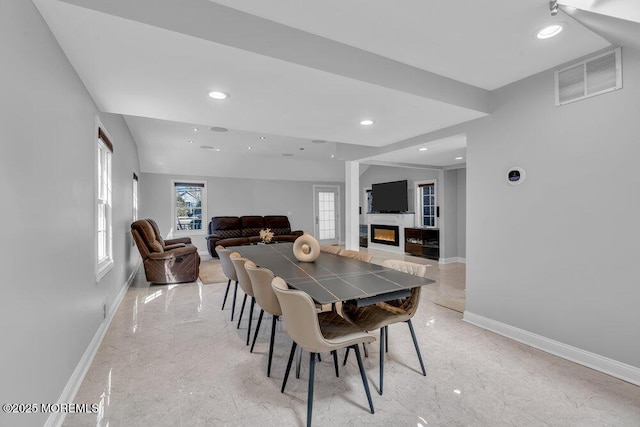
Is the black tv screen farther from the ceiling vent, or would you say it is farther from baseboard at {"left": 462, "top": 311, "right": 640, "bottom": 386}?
the ceiling vent

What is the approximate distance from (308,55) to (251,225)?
6921 mm

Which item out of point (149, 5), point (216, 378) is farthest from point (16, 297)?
point (149, 5)

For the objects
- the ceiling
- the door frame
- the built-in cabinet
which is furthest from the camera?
the door frame

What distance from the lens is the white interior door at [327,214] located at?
982cm

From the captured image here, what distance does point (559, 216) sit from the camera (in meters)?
2.53

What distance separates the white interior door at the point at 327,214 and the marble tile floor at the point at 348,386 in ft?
22.6

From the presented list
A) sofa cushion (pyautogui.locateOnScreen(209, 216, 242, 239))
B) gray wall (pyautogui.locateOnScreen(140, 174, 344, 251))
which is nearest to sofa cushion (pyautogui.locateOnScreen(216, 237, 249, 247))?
sofa cushion (pyautogui.locateOnScreen(209, 216, 242, 239))

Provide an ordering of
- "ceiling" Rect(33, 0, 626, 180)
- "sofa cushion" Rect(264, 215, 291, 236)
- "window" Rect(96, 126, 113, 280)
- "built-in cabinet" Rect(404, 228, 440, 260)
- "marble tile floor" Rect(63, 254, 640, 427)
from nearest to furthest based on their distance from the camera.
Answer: "ceiling" Rect(33, 0, 626, 180)
"marble tile floor" Rect(63, 254, 640, 427)
"window" Rect(96, 126, 113, 280)
"built-in cabinet" Rect(404, 228, 440, 260)
"sofa cushion" Rect(264, 215, 291, 236)

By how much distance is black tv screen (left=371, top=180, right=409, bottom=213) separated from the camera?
7.97 metres

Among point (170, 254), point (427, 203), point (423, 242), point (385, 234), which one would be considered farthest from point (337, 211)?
point (170, 254)

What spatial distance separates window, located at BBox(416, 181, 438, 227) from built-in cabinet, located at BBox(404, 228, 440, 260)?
0.32 meters

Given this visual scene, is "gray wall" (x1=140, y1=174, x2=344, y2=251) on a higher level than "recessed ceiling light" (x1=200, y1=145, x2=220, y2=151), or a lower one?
lower

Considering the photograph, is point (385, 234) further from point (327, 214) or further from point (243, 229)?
point (243, 229)

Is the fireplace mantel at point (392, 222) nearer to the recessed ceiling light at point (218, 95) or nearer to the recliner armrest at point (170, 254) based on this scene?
the recliner armrest at point (170, 254)
